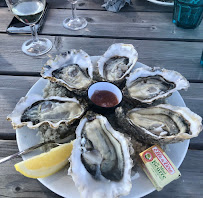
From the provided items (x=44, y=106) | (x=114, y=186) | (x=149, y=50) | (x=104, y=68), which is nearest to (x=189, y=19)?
(x=149, y=50)

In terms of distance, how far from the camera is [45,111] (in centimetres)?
99

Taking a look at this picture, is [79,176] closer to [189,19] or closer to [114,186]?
[114,186]

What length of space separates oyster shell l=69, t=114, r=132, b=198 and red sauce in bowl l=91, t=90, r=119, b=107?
12 cm

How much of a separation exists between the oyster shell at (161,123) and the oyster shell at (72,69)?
0.89ft

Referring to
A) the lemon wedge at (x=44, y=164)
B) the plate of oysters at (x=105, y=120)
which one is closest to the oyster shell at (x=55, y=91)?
the plate of oysters at (x=105, y=120)

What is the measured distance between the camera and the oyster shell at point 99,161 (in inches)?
28.0

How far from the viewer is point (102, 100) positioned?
1.00 metres

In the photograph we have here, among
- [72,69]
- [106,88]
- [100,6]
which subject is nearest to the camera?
[106,88]

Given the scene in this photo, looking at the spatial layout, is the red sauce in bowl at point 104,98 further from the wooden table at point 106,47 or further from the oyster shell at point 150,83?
the wooden table at point 106,47

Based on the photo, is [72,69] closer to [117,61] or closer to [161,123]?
[117,61]

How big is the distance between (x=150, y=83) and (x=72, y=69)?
0.40 metres

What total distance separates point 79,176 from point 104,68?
62 cm

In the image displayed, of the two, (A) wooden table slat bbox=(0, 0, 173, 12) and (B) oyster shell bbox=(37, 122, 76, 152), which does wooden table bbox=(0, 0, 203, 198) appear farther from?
(B) oyster shell bbox=(37, 122, 76, 152)

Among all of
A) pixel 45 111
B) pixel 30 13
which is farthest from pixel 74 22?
pixel 45 111
